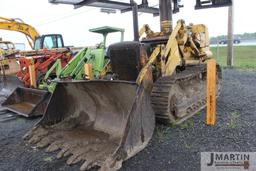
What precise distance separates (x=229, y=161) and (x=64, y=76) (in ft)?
16.2

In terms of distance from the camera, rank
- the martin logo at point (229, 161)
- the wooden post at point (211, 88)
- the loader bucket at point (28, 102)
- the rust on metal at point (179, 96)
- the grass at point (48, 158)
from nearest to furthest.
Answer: the martin logo at point (229, 161) → the grass at point (48, 158) → the wooden post at point (211, 88) → the rust on metal at point (179, 96) → the loader bucket at point (28, 102)

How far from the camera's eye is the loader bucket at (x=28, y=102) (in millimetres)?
5695

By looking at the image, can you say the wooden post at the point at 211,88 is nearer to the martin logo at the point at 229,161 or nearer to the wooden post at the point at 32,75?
the martin logo at the point at 229,161

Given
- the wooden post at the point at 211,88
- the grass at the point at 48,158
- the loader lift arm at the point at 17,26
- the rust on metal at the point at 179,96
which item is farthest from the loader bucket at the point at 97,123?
the loader lift arm at the point at 17,26

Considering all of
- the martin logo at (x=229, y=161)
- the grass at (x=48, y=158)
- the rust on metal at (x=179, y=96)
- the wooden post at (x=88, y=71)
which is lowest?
the grass at (x=48, y=158)

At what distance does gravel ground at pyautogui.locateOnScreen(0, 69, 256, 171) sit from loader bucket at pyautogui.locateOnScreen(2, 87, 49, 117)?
337mm

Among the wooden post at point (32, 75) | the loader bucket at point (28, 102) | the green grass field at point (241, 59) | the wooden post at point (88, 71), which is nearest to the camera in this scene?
the loader bucket at point (28, 102)

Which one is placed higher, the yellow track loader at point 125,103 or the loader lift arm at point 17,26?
the loader lift arm at point 17,26

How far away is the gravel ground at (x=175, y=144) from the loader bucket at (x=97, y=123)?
173 mm

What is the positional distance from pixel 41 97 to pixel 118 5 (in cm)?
278

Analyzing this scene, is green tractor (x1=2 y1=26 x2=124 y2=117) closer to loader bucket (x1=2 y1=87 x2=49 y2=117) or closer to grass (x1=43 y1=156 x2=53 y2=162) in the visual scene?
loader bucket (x1=2 y1=87 x2=49 y2=117)

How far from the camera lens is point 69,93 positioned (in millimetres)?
4680

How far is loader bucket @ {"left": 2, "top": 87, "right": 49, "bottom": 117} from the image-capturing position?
5695 mm

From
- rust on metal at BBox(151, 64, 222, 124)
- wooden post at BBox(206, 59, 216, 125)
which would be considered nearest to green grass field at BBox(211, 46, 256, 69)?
rust on metal at BBox(151, 64, 222, 124)
